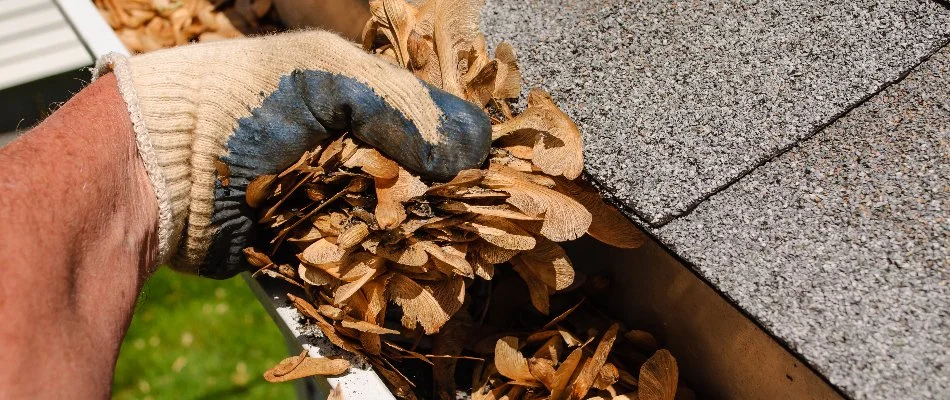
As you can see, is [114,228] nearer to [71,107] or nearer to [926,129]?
[71,107]

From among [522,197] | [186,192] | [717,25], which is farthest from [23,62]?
[717,25]

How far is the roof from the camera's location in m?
1.06

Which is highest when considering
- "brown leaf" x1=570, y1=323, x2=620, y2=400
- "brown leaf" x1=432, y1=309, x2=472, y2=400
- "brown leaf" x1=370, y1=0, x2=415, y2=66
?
"brown leaf" x1=370, y1=0, x2=415, y2=66

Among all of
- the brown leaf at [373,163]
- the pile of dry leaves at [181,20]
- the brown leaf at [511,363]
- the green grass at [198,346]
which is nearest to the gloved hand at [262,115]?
the brown leaf at [373,163]

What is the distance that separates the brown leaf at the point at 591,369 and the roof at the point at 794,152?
27 cm

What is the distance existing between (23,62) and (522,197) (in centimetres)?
142

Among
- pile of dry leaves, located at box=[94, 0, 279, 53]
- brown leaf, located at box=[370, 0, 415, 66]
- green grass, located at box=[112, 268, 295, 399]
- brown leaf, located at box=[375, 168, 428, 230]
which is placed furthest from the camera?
green grass, located at box=[112, 268, 295, 399]

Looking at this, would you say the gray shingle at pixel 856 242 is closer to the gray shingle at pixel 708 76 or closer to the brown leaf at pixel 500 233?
the gray shingle at pixel 708 76

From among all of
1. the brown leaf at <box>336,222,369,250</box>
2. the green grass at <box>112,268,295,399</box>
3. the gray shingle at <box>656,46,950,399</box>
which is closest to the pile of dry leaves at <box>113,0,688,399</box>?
the brown leaf at <box>336,222,369,250</box>

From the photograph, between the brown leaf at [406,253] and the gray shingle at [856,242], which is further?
the brown leaf at [406,253]

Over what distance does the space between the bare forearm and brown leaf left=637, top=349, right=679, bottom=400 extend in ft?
2.66

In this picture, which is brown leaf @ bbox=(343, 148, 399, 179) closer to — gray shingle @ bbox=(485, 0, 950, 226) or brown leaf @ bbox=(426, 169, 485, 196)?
brown leaf @ bbox=(426, 169, 485, 196)

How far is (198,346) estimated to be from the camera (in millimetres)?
2750

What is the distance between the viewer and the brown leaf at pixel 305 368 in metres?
1.36
